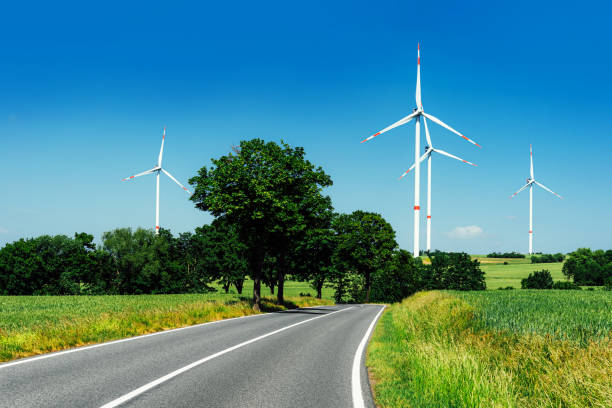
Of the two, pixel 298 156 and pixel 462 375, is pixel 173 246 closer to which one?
pixel 298 156

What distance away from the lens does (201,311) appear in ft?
63.1

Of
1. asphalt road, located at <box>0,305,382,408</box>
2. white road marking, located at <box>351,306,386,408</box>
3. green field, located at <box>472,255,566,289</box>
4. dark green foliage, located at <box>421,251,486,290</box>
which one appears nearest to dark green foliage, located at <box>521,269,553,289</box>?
green field, located at <box>472,255,566,289</box>

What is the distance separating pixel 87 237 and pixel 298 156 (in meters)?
59.3

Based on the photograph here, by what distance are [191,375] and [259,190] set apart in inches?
628

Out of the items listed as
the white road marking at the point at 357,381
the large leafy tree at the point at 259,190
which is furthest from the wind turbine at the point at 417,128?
the white road marking at the point at 357,381

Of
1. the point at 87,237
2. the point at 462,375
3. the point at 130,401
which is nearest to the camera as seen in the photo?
the point at 130,401

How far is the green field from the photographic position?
83.9m

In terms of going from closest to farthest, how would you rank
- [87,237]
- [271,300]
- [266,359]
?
[266,359]
[271,300]
[87,237]

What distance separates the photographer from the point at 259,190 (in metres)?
23.0

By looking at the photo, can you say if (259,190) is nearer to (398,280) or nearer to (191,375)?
(191,375)

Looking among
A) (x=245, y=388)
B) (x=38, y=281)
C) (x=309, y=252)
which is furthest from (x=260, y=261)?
(x=38, y=281)

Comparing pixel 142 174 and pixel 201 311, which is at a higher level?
pixel 142 174

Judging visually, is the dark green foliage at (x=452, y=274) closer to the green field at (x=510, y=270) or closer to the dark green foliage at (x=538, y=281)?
the green field at (x=510, y=270)

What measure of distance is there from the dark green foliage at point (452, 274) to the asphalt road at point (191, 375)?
64.2 m
